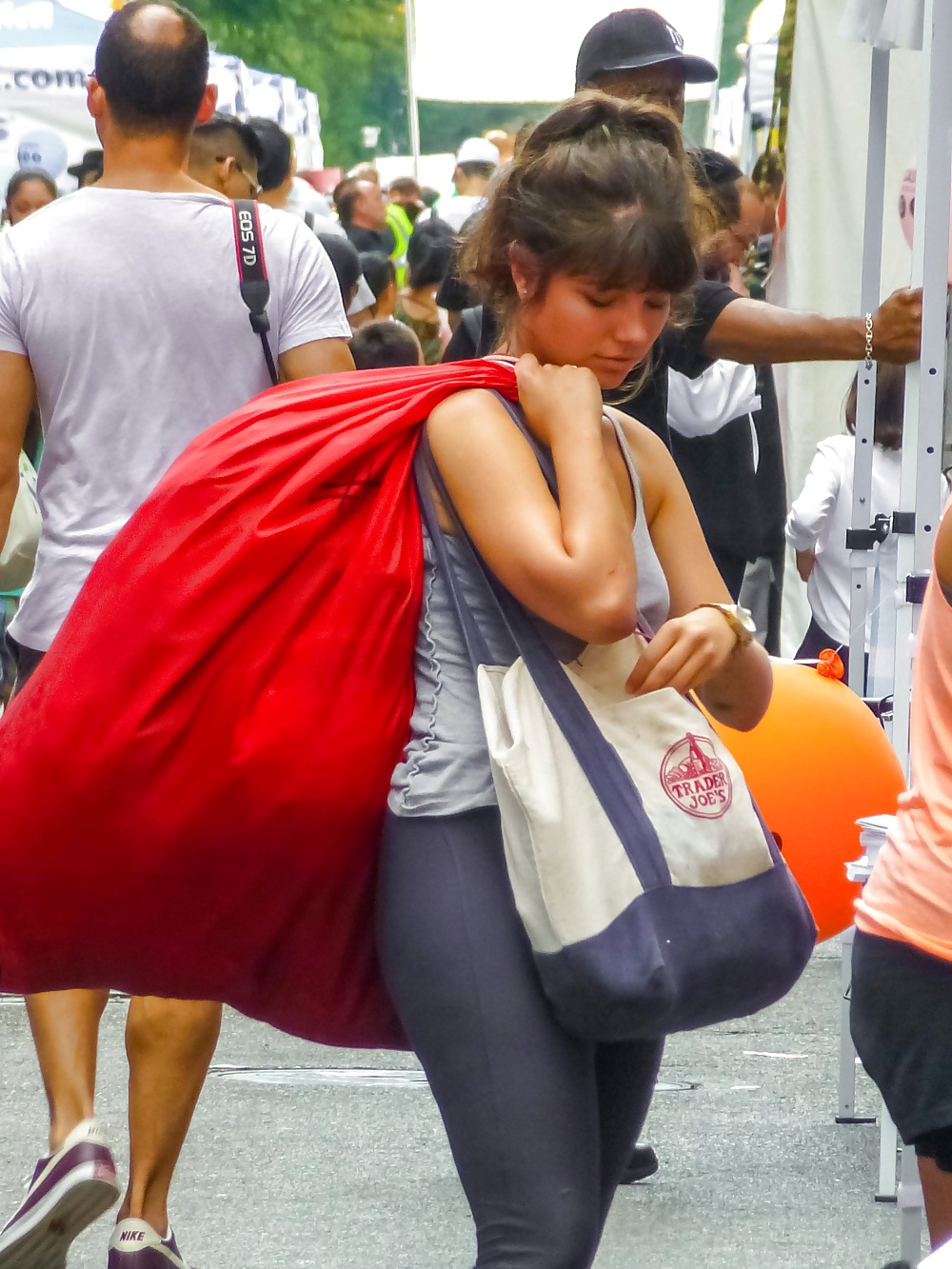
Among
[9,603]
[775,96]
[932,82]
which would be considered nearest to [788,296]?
[775,96]

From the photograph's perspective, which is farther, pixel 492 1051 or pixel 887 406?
pixel 887 406

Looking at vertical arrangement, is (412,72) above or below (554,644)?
below

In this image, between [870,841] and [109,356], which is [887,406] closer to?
[870,841]

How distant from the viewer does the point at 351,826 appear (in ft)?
8.00

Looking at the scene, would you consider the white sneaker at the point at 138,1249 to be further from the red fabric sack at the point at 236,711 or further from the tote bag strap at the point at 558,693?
the tote bag strap at the point at 558,693

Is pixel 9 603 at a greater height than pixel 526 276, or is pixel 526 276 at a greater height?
pixel 526 276

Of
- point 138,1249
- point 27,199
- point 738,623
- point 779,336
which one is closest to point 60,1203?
point 138,1249

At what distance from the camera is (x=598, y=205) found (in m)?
2.53

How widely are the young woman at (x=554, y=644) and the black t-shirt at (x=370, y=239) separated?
36.2 feet

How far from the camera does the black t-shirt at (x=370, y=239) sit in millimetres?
13703

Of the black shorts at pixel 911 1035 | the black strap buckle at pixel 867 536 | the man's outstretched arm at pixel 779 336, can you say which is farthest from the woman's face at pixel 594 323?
the black strap buckle at pixel 867 536

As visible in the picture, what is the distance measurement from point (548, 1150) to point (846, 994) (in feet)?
8.96

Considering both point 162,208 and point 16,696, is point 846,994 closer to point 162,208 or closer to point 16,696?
point 162,208

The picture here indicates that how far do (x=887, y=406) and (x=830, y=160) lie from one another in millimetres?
1895
